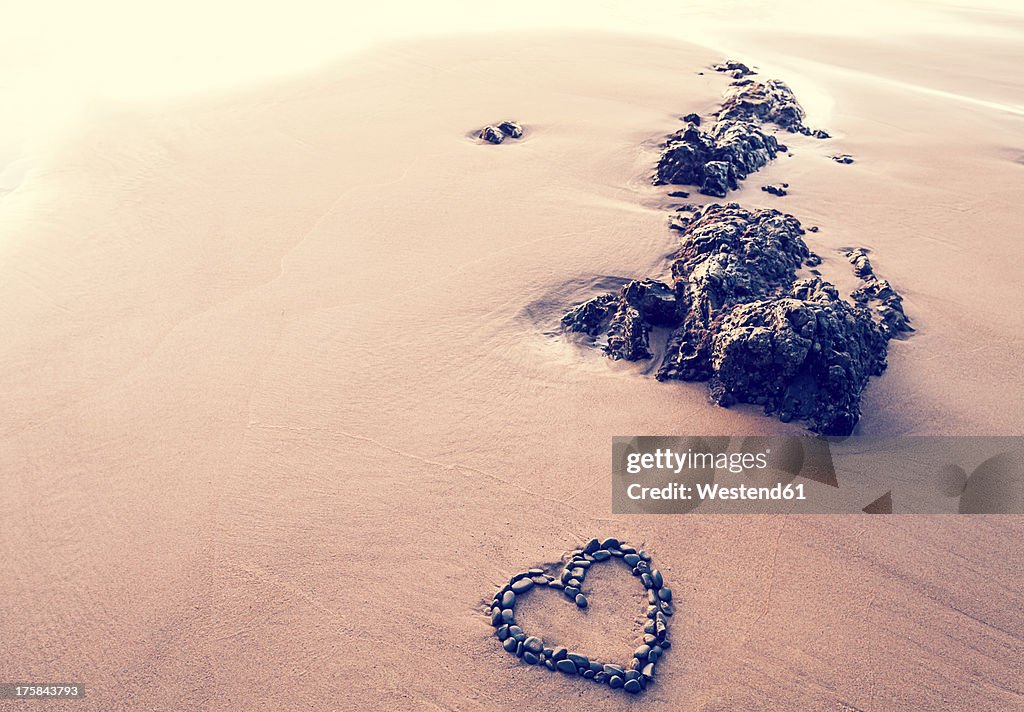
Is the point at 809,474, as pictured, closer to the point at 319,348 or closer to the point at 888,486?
the point at 888,486

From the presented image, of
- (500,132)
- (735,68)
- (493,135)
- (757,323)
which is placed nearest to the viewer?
(757,323)

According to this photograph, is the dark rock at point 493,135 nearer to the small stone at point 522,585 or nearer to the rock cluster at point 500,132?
the rock cluster at point 500,132

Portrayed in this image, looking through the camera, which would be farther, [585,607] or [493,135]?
[493,135]

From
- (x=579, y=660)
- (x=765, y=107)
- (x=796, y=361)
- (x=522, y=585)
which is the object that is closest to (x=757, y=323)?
(x=796, y=361)

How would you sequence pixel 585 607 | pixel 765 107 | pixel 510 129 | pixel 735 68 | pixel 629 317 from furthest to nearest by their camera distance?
1. pixel 735 68
2. pixel 765 107
3. pixel 510 129
4. pixel 629 317
5. pixel 585 607

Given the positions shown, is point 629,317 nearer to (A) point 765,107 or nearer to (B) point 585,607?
(B) point 585,607

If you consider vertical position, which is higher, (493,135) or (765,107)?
(765,107)

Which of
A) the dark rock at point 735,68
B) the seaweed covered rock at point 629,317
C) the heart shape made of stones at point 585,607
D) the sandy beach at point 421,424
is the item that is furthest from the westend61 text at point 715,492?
the dark rock at point 735,68
